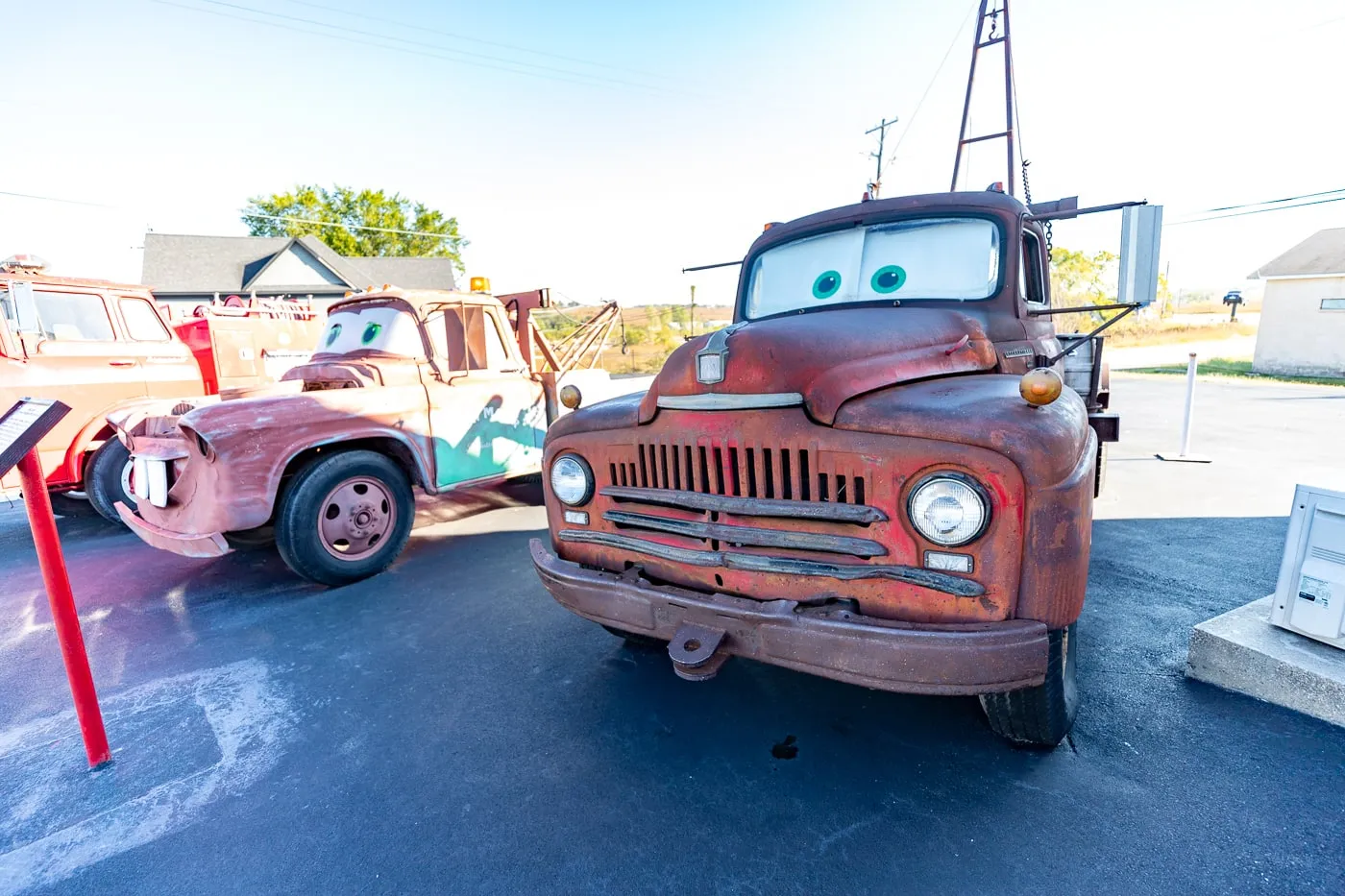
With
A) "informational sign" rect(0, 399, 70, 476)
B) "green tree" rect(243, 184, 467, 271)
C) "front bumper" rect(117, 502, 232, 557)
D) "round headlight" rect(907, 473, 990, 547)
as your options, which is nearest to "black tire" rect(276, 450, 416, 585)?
"front bumper" rect(117, 502, 232, 557)

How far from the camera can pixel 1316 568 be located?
2.55m

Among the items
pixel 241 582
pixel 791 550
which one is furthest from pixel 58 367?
pixel 791 550

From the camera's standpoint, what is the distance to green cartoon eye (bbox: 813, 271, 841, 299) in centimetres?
334

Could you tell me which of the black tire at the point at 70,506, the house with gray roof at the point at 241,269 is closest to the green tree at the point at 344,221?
the house with gray roof at the point at 241,269

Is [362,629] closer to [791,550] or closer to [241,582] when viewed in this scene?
[241,582]

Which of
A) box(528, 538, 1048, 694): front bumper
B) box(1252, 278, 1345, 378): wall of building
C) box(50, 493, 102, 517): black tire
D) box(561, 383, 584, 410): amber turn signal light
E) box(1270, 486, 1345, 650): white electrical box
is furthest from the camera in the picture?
box(1252, 278, 1345, 378): wall of building

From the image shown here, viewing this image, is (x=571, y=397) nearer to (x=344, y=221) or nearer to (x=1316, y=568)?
(x=1316, y=568)

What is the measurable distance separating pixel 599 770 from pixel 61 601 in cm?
215

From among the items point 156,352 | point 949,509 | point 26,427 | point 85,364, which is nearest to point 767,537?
point 949,509

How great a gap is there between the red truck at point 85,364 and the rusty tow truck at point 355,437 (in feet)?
3.88

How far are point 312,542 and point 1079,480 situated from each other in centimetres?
420

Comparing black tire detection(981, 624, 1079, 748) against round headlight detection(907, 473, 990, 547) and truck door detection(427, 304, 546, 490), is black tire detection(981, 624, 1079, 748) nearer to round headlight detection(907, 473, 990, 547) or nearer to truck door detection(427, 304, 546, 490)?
round headlight detection(907, 473, 990, 547)

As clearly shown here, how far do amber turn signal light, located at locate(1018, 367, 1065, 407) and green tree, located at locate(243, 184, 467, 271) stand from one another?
41228 millimetres

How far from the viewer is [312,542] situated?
4125 mm
